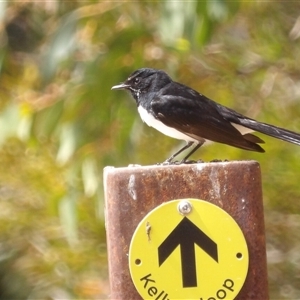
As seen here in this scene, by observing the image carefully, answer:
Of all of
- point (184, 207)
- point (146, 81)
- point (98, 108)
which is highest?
point (98, 108)

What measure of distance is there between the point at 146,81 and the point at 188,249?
157cm

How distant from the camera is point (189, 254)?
264 cm

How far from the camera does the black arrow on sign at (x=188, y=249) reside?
2635mm

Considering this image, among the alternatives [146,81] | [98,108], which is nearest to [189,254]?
[146,81]

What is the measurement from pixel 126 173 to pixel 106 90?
7.58 feet

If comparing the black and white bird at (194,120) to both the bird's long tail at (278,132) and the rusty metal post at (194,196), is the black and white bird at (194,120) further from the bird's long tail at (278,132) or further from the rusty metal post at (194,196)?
the rusty metal post at (194,196)

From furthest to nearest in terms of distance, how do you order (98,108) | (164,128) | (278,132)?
(98,108) → (164,128) → (278,132)

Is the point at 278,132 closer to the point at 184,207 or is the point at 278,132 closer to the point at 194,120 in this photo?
the point at 194,120

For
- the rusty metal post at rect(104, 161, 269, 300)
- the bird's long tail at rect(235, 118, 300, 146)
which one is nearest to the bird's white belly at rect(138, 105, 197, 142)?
the bird's long tail at rect(235, 118, 300, 146)

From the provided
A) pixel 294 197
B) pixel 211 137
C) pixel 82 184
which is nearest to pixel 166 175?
pixel 211 137

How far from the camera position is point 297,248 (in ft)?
20.4

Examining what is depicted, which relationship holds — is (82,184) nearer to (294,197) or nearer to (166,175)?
(294,197)

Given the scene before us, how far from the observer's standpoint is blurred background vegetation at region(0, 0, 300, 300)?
4992mm

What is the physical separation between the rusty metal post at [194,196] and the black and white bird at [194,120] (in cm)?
80
